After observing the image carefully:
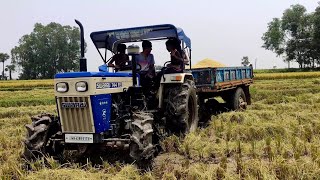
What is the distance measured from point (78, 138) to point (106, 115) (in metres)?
0.54

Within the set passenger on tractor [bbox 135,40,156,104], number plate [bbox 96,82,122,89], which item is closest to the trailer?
passenger on tractor [bbox 135,40,156,104]

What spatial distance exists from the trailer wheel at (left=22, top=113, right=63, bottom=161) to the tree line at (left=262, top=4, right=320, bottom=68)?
5983cm

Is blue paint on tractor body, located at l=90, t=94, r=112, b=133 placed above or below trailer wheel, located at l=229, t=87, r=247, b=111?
above

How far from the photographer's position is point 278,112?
10.5 metres

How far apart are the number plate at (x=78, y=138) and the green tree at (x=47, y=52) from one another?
2912 inches

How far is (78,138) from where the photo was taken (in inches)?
223

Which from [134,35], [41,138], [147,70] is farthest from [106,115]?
[134,35]

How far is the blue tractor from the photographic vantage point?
552 cm

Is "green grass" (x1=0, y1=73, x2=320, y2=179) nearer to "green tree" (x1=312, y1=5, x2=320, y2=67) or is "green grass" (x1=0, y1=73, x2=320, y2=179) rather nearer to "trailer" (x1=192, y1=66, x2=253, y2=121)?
"trailer" (x1=192, y1=66, x2=253, y2=121)

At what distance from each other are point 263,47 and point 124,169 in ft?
272

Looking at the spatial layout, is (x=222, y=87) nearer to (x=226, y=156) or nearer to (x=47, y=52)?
(x=226, y=156)

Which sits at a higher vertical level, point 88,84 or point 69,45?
point 69,45

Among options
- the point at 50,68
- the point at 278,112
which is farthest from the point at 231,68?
the point at 50,68

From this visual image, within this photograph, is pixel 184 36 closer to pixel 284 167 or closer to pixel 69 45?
pixel 284 167
